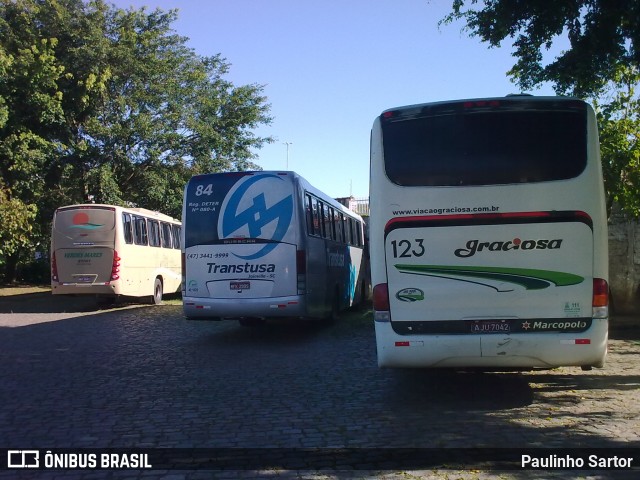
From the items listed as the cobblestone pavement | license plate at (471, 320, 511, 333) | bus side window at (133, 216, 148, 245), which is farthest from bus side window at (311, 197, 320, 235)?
bus side window at (133, 216, 148, 245)

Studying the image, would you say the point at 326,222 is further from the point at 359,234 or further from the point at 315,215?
the point at 359,234

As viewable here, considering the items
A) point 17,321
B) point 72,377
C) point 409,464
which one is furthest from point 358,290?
point 409,464

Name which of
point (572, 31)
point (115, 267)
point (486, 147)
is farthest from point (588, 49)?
point (115, 267)

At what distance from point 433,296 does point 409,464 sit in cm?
204

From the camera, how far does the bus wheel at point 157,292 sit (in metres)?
21.2

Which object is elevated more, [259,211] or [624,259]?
[259,211]

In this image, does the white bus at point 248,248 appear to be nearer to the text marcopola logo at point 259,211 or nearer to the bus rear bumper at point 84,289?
the text marcopola logo at point 259,211

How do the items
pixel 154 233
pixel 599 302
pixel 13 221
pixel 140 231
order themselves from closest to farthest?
pixel 599 302 < pixel 140 231 < pixel 154 233 < pixel 13 221

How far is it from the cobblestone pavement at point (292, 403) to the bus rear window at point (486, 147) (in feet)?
8.28

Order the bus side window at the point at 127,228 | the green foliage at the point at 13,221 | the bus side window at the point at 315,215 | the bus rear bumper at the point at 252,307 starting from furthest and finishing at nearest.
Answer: the green foliage at the point at 13,221, the bus side window at the point at 127,228, the bus side window at the point at 315,215, the bus rear bumper at the point at 252,307

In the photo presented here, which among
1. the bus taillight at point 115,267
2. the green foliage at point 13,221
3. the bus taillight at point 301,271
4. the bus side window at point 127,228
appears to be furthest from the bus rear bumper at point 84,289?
the bus taillight at point 301,271

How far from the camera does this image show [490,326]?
6.39m

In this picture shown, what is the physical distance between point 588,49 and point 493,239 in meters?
4.76

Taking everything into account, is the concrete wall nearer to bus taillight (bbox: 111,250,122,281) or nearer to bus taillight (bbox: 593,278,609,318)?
bus taillight (bbox: 593,278,609,318)
